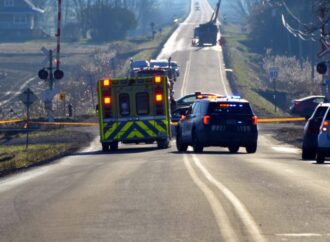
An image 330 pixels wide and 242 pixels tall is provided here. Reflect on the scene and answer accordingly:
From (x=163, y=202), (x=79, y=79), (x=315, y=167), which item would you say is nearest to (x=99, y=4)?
(x=79, y=79)

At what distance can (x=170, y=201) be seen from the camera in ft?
53.0

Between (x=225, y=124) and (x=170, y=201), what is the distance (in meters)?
16.1

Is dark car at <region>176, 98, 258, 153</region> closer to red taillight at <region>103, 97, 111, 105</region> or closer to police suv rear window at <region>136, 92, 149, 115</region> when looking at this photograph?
police suv rear window at <region>136, 92, 149, 115</region>

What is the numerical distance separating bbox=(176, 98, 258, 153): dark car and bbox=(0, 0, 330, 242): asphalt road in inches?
117

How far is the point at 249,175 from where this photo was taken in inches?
857

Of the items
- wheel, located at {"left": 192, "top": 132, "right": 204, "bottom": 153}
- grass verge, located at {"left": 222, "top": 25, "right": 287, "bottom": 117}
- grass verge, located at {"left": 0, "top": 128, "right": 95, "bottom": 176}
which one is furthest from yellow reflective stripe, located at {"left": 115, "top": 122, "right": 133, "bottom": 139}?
grass verge, located at {"left": 222, "top": 25, "right": 287, "bottom": 117}

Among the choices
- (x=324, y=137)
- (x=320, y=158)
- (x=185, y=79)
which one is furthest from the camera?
(x=185, y=79)

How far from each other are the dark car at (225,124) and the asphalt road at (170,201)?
296 cm

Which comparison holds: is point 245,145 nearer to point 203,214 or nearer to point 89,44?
point 203,214

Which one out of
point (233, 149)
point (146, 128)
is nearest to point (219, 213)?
point (233, 149)

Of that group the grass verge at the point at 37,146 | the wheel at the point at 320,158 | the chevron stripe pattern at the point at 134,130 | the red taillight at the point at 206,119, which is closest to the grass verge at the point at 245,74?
the grass verge at the point at 37,146

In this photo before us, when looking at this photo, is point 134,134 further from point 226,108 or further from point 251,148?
point 226,108

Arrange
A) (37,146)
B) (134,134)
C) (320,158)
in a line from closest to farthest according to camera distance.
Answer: (320,158) → (134,134) → (37,146)

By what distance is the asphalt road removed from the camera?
41.5 feet
